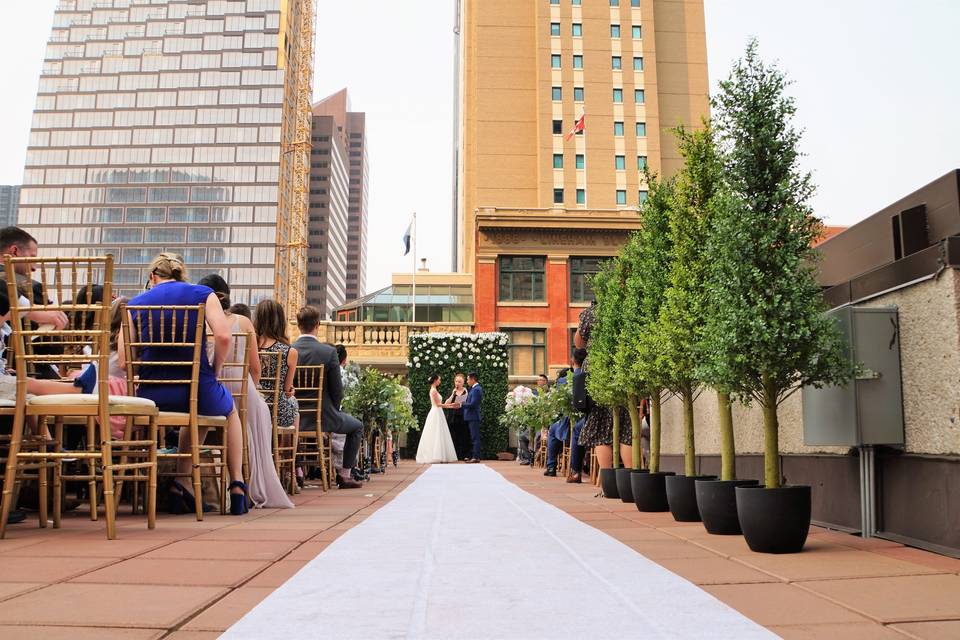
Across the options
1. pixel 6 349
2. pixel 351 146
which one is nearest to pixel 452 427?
pixel 6 349

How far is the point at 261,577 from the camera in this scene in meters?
3.11

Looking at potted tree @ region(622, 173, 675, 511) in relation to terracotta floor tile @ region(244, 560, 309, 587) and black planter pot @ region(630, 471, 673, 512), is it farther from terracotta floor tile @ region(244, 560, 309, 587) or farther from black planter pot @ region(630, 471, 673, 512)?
terracotta floor tile @ region(244, 560, 309, 587)

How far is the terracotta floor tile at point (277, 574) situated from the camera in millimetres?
2977

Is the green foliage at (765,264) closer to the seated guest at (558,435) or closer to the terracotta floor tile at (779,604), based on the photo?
the terracotta floor tile at (779,604)

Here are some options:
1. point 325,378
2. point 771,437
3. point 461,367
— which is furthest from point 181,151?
point 771,437

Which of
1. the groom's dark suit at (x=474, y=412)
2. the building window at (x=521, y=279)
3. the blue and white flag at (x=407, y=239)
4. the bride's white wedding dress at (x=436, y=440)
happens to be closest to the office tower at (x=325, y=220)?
the blue and white flag at (x=407, y=239)

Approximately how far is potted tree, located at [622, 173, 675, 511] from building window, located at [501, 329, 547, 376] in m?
25.8

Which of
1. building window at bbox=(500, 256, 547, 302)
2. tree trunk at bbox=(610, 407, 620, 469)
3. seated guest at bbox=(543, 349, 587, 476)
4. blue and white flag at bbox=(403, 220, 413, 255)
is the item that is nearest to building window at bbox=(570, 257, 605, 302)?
building window at bbox=(500, 256, 547, 302)

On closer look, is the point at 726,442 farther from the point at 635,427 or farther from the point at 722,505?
the point at 635,427

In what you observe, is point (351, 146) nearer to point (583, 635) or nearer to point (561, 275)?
point (561, 275)

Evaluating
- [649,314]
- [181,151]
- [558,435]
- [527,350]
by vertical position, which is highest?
[181,151]

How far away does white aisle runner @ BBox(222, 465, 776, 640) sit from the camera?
2250mm

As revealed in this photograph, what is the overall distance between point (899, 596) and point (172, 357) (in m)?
4.62

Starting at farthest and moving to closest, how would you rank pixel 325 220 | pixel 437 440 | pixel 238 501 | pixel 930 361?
pixel 325 220, pixel 437 440, pixel 238 501, pixel 930 361
